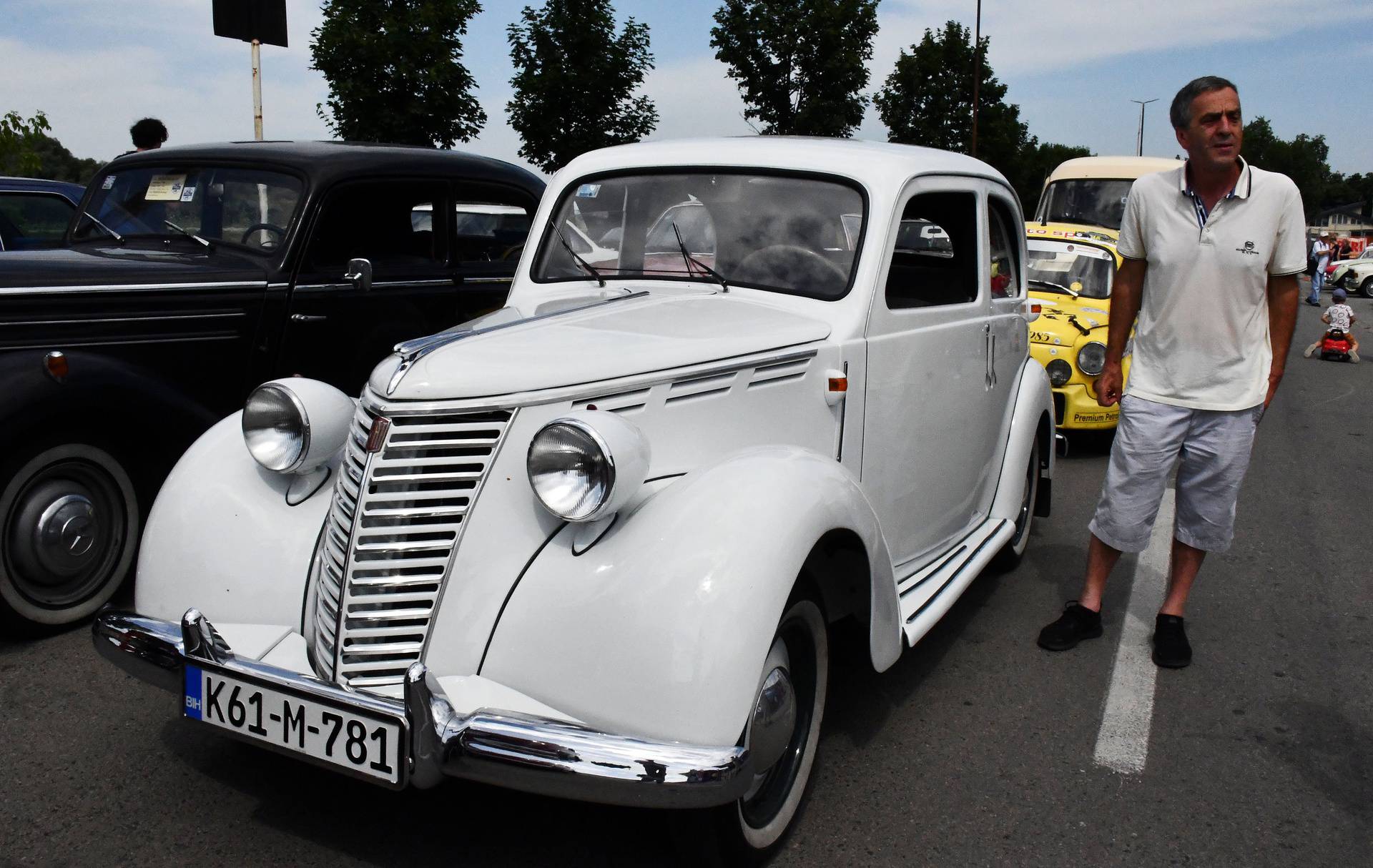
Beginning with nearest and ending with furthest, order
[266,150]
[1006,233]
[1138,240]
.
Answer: [1138,240]
[1006,233]
[266,150]

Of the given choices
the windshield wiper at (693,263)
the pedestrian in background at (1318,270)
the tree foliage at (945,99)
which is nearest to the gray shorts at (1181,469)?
the windshield wiper at (693,263)

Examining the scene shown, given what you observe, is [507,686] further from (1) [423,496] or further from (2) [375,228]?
(2) [375,228]

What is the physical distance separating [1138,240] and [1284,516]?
306cm

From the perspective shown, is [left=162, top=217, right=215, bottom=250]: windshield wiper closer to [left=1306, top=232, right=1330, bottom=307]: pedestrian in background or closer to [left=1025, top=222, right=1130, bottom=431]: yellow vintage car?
[left=1025, top=222, right=1130, bottom=431]: yellow vintage car

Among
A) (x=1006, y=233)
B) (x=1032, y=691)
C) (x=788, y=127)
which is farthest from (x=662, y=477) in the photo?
(x=788, y=127)

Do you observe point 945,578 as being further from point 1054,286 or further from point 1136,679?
point 1054,286

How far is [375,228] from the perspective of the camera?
552 cm

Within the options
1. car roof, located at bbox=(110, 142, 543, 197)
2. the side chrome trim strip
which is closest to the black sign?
car roof, located at bbox=(110, 142, 543, 197)

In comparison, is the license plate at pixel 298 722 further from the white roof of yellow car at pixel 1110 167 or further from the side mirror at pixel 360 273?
the white roof of yellow car at pixel 1110 167

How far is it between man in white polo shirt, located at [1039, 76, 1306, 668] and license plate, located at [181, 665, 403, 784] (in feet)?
9.02

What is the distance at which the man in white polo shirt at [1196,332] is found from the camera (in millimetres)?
3686

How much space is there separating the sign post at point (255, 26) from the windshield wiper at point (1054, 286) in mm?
8008

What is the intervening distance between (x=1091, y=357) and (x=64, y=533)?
651 cm

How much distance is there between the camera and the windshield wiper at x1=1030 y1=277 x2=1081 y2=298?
8516mm
